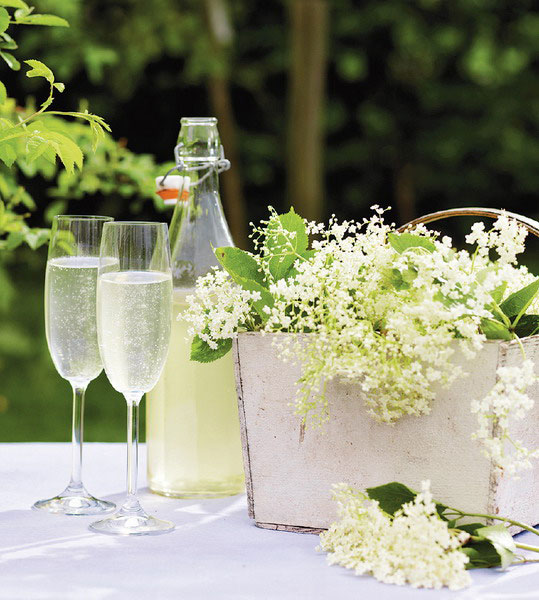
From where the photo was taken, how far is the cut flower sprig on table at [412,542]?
1004mm

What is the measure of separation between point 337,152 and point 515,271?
32.6ft

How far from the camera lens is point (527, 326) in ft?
3.86

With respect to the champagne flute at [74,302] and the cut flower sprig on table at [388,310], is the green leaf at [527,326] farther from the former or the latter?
the champagne flute at [74,302]

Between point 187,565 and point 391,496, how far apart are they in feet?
0.81

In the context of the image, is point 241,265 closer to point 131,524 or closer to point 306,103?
point 131,524

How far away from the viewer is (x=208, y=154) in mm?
1525

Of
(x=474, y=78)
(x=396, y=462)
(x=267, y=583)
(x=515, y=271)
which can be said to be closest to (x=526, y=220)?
(x=515, y=271)

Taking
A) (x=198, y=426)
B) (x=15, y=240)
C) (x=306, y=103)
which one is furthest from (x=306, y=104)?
(x=198, y=426)

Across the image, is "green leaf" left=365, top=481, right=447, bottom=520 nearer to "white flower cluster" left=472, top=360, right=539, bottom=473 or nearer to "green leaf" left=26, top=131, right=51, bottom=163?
"white flower cluster" left=472, top=360, right=539, bottom=473

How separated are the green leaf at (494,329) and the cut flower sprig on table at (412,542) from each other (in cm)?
20

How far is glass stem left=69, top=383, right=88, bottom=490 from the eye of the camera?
136 cm

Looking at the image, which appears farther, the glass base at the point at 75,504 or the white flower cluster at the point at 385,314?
the glass base at the point at 75,504

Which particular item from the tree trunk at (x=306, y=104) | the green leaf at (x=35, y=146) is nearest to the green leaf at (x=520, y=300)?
the green leaf at (x=35, y=146)

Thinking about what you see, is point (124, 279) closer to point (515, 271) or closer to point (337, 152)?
point (515, 271)
